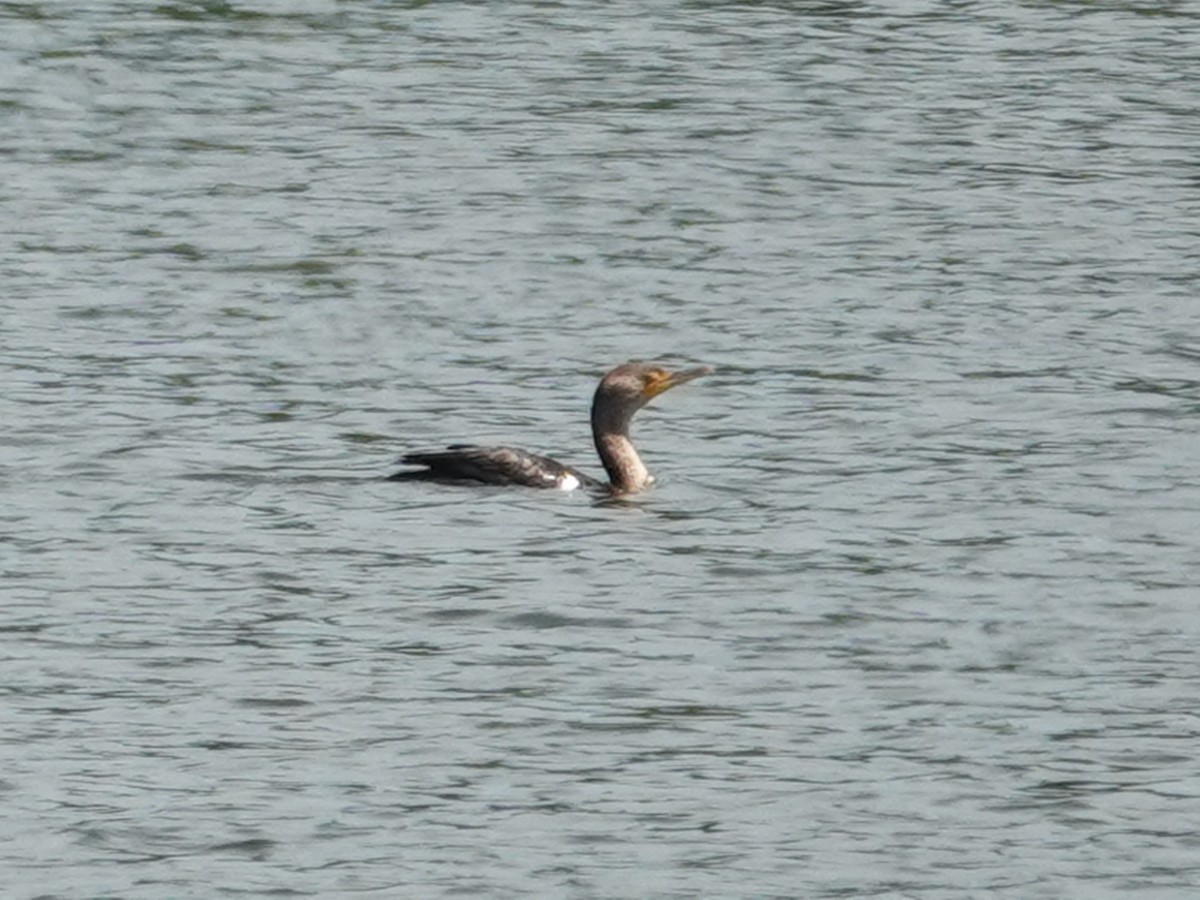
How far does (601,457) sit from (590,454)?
0.94 m

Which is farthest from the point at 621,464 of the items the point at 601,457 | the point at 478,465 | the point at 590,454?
the point at 590,454

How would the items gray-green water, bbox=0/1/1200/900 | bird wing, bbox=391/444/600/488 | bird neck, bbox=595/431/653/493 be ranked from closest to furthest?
gray-green water, bbox=0/1/1200/900
bird wing, bbox=391/444/600/488
bird neck, bbox=595/431/653/493

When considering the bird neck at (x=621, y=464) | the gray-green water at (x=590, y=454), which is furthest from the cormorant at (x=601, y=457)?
the gray-green water at (x=590, y=454)

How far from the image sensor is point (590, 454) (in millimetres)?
21641

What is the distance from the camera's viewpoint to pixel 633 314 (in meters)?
24.5

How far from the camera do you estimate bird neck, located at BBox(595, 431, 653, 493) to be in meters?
20.6

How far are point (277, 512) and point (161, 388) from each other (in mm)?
2950

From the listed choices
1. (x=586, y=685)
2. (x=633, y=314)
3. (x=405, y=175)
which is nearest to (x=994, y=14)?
(x=405, y=175)

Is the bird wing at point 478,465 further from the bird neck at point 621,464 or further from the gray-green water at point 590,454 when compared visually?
the bird neck at point 621,464

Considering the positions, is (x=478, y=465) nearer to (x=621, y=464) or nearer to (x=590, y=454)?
(x=621, y=464)

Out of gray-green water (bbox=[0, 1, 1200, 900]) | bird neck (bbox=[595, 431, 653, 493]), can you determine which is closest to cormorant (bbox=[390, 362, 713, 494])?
bird neck (bbox=[595, 431, 653, 493])

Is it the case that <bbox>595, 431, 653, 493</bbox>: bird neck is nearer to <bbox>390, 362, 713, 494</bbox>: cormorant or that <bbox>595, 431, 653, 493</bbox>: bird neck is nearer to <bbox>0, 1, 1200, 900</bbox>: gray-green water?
<bbox>390, 362, 713, 494</bbox>: cormorant

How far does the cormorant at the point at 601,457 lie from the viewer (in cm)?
2000

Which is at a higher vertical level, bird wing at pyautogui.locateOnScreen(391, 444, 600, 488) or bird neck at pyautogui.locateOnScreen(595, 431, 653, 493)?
bird wing at pyautogui.locateOnScreen(391, 444, 600, 488)
